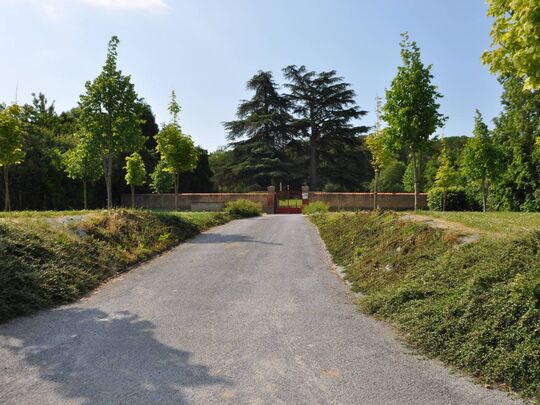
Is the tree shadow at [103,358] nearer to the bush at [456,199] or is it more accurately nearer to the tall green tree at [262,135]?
the bush at [456,199]

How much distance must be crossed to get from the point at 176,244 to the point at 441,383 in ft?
31.3

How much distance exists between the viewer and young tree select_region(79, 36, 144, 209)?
14938 mm

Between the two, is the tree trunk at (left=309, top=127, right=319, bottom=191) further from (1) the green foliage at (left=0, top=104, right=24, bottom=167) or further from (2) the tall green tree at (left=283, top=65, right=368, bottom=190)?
(1) the green foliage at (left=0, top=104, right=24, bottom=167)

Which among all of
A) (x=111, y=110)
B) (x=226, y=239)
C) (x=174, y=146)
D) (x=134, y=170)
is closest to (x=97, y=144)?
(x=111, y=110)

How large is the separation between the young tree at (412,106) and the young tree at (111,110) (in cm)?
890

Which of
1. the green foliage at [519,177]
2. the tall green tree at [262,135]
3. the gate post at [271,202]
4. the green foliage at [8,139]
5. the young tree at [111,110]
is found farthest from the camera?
the tall green tree at [262,135]

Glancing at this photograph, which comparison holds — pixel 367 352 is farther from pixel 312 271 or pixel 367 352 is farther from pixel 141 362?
pixel 312 271

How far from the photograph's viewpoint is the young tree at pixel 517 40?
4.45 m

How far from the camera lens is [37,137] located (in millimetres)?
29156

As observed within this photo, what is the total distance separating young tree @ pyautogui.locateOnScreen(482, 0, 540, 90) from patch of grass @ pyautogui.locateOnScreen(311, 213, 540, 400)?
1.96 metres

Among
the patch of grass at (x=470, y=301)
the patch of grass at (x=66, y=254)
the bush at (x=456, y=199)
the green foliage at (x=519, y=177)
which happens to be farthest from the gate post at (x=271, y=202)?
the patch of grass at (x=470, y=301)

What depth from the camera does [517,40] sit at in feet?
16.1

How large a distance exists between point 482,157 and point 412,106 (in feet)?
35.3

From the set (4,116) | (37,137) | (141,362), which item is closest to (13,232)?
(141,362)
